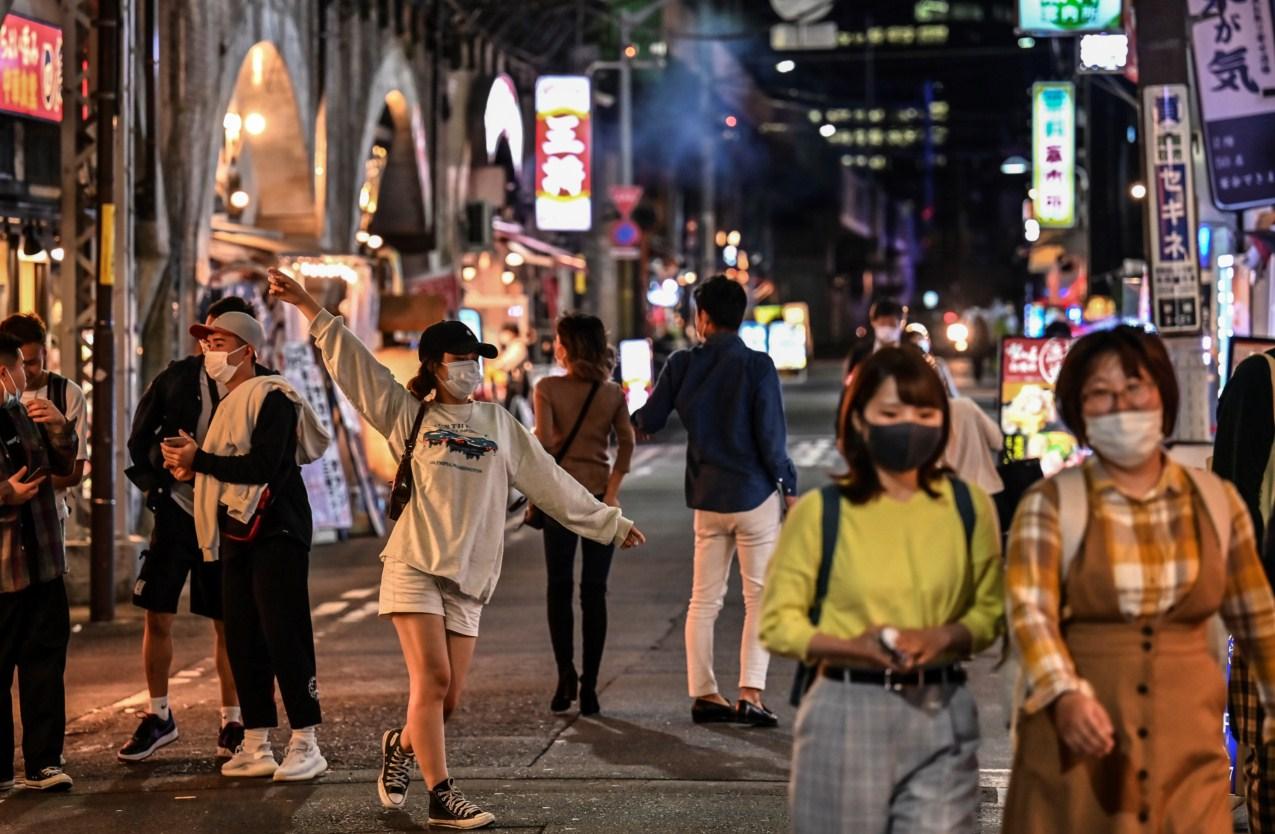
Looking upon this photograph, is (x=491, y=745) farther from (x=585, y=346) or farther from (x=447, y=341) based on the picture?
(x=447, y=341)

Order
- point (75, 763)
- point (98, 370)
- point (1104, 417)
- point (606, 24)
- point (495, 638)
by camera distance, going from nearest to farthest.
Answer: point (1104, 417) → point (75, 763) → point (495, 638) → point (98, 370) → point (606, 24)

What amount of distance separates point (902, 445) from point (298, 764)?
4.41 meters

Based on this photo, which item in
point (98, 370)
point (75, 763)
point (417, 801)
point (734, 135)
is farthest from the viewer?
point (734, 135)

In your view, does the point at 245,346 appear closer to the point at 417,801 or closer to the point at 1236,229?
the point at 417,801

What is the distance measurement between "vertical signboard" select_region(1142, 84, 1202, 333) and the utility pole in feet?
24.7

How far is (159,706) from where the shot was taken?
8.98 metres

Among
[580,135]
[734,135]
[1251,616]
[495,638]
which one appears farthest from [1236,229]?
[734,135]

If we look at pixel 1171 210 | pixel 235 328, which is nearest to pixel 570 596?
pixel 235 328

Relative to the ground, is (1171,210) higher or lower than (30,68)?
lower

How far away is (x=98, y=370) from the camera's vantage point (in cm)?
1384

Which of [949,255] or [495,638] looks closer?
[495,638]

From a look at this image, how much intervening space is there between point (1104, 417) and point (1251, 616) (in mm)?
573

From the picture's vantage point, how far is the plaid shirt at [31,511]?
812 centimetres

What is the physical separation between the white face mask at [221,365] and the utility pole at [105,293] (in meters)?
5.76
